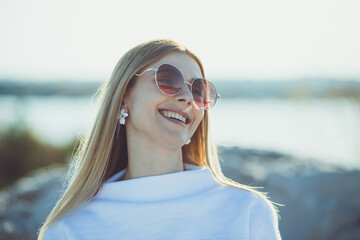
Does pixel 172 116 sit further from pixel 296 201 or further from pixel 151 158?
pixel 296 201

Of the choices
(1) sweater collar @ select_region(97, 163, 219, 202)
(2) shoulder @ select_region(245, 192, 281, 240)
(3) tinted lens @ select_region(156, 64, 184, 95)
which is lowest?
(2) shoulder @ select_region(245, 192, 281, 240)

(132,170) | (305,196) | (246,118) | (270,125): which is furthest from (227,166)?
(246,118)

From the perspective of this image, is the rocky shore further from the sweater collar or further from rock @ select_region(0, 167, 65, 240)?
the sweater collar

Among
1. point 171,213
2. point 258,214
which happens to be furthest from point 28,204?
point 258,214

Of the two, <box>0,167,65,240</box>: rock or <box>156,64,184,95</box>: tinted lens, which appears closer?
<box>156,64,184,95</box>: tinted lens

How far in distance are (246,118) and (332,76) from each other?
14.5 feet

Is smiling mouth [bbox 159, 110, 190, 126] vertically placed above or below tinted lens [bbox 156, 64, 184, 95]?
below

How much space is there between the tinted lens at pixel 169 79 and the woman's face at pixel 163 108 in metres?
0.05

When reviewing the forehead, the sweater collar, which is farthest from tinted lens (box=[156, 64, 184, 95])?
the sweater collar

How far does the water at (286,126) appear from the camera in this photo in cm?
647

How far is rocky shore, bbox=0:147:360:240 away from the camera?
4.55 metres

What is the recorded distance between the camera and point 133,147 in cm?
271

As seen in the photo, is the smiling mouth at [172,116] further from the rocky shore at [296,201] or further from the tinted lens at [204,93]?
the rocky shore at [296,201]

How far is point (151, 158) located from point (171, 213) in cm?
39
